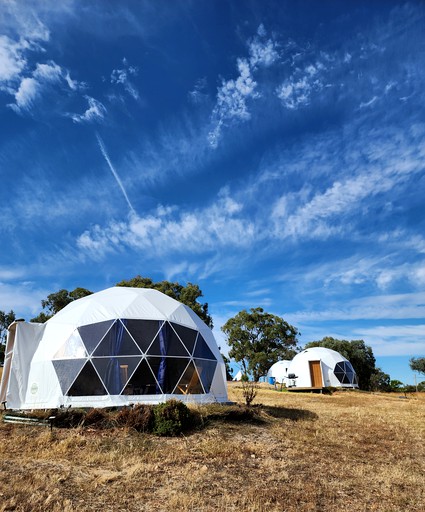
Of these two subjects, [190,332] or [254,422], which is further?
[190,332]

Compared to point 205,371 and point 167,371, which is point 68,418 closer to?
point 167,371

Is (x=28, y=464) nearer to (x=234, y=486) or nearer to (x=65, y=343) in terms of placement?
(x=234, y=486)

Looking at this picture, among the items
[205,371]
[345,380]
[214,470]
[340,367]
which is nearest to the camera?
[214,470]

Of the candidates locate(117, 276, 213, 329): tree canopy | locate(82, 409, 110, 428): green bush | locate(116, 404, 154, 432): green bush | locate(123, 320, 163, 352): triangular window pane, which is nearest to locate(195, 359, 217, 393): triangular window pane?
locate(123, 320, 163, 352): triangular window pane

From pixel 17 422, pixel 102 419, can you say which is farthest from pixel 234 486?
pixel 17 422

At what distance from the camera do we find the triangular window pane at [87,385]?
1248cm

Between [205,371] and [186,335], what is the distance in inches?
63.7

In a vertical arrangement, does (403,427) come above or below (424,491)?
above

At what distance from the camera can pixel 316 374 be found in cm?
3559

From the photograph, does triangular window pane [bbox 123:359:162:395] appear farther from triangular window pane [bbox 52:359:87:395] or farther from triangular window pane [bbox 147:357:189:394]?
triangular window pane [bbox 52:359:87:395]

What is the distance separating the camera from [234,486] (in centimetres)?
612

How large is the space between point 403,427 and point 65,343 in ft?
38.5

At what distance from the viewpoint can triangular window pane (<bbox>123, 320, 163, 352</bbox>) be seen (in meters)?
13.3

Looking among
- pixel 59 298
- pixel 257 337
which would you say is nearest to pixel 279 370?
pixel 257 337
